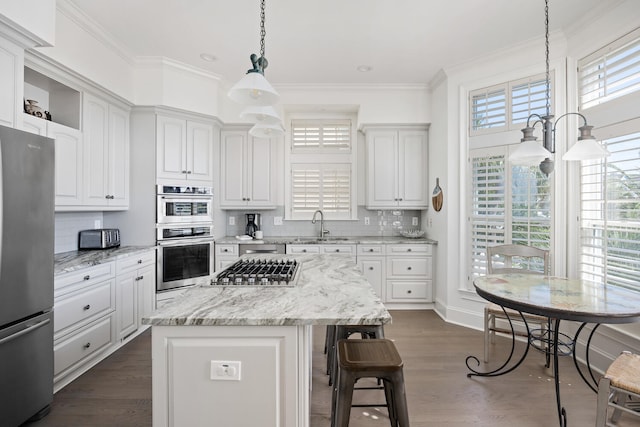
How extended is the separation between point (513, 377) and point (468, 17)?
3097mm

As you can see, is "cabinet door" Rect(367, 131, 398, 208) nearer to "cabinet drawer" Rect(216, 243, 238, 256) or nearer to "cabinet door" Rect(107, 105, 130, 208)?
"cabinet drawer" Rect(216, 243, 238, 256)

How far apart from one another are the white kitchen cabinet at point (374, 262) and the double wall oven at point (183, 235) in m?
1.94

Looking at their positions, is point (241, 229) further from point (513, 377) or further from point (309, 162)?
point (513, 377)

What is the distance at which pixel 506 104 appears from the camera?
3281mm

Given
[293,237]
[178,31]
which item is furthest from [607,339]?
[178,31]

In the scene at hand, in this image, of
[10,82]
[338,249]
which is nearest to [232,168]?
[338,249]

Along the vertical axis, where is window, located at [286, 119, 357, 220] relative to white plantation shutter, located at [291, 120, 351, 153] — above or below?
below

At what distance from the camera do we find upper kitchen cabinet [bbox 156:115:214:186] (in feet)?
11.5

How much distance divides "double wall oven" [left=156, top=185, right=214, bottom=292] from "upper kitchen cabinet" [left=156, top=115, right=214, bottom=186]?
0.50 feet

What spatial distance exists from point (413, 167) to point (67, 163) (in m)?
3.91

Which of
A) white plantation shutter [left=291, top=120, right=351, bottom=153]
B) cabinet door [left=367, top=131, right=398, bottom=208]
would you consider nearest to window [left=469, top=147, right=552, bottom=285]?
cabinet door [left=367, top=131, right=398, bottom=208]

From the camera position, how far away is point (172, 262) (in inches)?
139

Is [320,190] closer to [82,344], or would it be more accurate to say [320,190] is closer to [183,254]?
[183,254]

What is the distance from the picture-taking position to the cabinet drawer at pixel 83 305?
2176 millimetres
